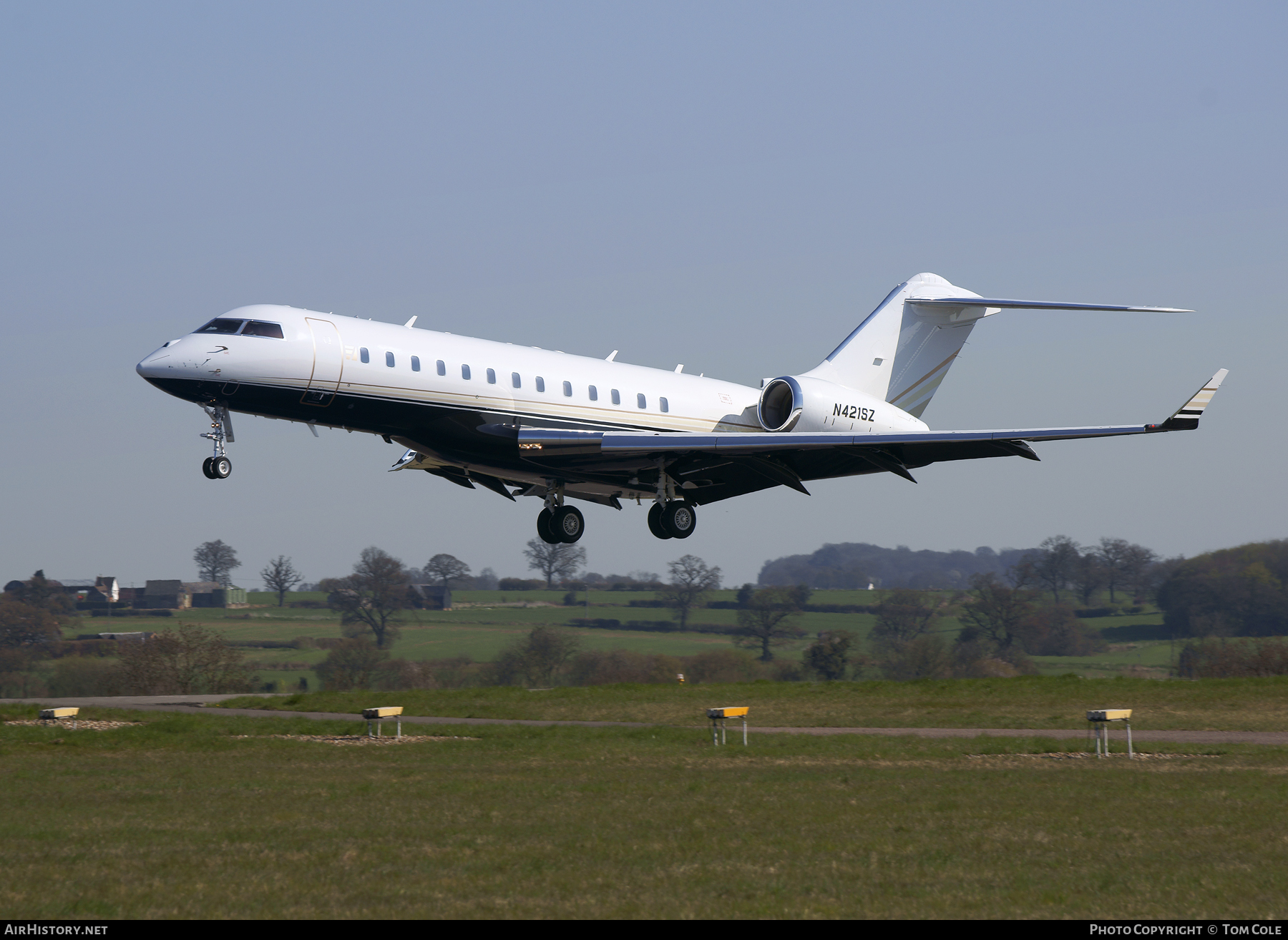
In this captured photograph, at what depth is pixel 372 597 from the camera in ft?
249

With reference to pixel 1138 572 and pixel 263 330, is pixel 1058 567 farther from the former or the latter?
pixel 263 330

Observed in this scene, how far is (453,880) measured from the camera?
11.6 m

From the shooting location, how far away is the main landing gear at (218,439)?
20.1 m

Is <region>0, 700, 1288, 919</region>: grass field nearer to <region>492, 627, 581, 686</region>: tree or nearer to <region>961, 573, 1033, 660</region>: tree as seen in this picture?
<region>492, 627, 581, 686</region>: tree

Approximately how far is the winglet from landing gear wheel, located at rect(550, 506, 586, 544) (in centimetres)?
1221

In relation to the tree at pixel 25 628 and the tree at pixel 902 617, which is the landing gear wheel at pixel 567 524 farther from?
the tree at pixel 25 628

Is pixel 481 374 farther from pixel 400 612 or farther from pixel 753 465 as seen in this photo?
pixel 400 612

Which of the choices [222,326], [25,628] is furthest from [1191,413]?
[25,628]

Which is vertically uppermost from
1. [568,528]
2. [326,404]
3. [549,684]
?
[326,404]

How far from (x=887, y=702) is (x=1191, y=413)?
19.0m

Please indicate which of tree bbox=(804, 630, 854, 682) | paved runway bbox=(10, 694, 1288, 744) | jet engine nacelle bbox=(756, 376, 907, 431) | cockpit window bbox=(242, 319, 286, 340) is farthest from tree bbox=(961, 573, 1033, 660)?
cockpit window bbox=(242, 319, 286, 340)

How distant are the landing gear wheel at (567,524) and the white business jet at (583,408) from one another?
0.04 m

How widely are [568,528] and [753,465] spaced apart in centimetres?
415

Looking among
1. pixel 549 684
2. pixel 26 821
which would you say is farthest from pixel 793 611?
pixel 26 821
